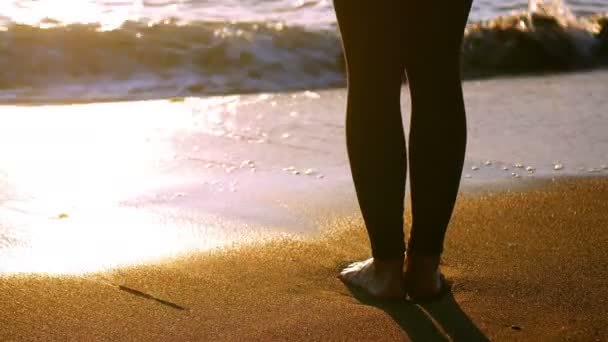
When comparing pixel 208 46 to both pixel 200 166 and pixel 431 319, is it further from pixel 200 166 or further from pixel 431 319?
pixel 431 319

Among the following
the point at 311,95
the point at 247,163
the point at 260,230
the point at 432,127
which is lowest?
the point at 311,95

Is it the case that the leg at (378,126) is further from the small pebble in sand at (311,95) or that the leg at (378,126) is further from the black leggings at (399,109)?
the small pebble in sand at (311,95)

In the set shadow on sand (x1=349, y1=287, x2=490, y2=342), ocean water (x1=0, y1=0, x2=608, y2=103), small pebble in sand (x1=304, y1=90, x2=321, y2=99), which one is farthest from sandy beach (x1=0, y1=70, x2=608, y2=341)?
ocean water (x1=0, y1=0, x2=608, y2=103)

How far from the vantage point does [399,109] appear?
230 cm

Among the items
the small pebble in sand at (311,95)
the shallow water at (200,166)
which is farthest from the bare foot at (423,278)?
the small pebble in sand at (311,95)

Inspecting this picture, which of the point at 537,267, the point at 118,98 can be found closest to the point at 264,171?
the point at 537,267

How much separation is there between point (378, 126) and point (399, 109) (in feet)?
0.22

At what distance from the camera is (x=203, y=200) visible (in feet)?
11.8

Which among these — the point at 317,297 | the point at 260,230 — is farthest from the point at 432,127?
the point at 260,230

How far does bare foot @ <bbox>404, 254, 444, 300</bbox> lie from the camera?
2.43m

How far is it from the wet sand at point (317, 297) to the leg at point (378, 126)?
0.16 metres

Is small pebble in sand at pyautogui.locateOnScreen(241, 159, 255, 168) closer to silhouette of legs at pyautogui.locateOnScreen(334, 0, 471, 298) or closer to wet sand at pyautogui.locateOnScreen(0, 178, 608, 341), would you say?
wet sand at pyautogui.locateOnScreen(0, 178, 608, 341)

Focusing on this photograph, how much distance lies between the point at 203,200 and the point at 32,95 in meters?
3.15

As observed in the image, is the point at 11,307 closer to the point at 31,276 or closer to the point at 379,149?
the point at 31,276
